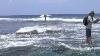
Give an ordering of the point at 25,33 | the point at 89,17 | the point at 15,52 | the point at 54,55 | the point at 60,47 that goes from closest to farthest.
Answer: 1. the point at 54,55
2. the point at 15,52
3. the point at 60,47
4. the point at 89,17
5. the point at 25,33

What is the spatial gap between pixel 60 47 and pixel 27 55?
2.91 m

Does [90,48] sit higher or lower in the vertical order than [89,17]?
lower

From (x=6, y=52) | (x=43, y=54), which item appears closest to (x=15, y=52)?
(x=6, y=52)

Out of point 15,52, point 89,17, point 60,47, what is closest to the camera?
point 15,52

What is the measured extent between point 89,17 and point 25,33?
1022 cm

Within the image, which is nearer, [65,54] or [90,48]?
[65,54]

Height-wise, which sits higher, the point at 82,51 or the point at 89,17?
the point at 89,17

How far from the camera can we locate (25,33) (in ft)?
90.5

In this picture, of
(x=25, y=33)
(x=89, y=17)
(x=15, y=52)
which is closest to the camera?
(x=15, y=52)

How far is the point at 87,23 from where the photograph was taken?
733 inches

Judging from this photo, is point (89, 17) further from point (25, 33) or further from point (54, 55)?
point (25, 33)

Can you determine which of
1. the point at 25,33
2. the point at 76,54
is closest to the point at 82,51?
the point at 76,54

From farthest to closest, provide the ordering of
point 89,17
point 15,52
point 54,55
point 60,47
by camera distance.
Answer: point 89,17, point 60,47, point 15,52, point 54,55

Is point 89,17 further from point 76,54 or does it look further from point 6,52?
point 6,52
